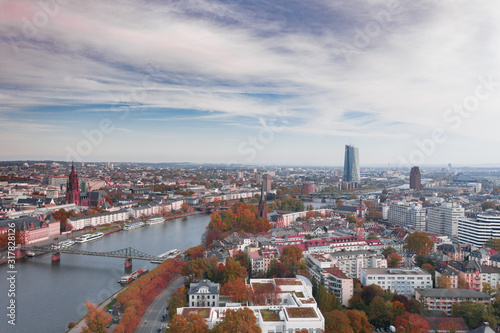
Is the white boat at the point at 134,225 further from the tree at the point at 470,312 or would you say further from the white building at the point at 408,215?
the tree at the point at 470,312

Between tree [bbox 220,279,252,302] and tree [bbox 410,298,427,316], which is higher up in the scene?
tree [bbox 220,279,252,302]

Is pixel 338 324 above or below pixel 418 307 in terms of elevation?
above

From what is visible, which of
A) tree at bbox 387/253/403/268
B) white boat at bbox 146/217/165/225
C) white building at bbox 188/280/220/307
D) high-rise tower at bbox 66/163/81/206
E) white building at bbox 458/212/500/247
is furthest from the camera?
high-rise tower at bbox 66/163/81/206

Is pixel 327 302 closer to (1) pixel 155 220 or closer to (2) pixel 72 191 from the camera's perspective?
(1) pixel 155 220

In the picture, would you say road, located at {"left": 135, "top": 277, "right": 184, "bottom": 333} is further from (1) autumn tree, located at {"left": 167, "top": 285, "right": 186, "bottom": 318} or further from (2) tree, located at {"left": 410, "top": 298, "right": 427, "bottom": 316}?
(2) tree, located at {"left": 410, "top": 298, "right": 427, "bottom": 316}

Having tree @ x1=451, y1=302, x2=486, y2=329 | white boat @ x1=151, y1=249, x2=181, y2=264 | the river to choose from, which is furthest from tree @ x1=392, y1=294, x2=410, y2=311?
white boat @ x1=151, y1=249, x2=181, y2=264

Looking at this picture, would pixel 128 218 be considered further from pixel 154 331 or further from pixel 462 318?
pixel 462 318

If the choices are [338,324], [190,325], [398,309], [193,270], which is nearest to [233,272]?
[193,270]
